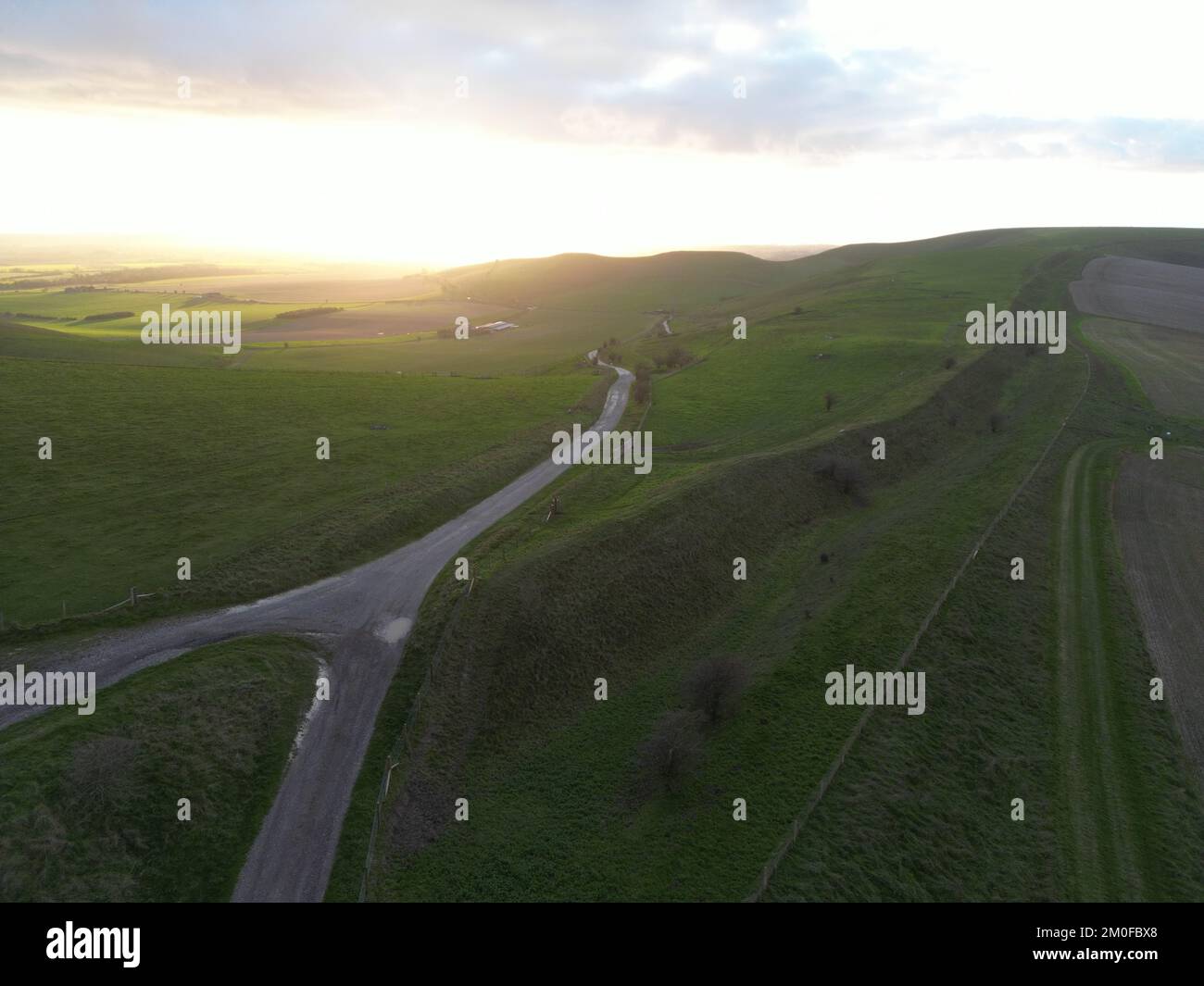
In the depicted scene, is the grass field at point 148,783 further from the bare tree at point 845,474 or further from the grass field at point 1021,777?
the bare tree at point 845,474

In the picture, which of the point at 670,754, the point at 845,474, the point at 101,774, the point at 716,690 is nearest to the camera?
the point at 101,774

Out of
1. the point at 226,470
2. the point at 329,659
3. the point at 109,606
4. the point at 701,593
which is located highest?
the point at 226,470

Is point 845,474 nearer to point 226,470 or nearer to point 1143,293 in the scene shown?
point 226,470

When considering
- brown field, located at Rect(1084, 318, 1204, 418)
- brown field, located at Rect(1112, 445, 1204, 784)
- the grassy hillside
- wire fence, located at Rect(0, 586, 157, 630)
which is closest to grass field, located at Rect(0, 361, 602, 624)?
wire fence, located at Rect(0, 586, 157, 630)

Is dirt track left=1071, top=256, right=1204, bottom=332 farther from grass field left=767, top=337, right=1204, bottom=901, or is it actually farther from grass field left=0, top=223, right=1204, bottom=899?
grass field left=767, top=337, right=1204, bottom=901

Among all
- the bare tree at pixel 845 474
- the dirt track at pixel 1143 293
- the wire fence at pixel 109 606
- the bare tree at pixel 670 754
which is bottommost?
the bare tree at pixel 670 754

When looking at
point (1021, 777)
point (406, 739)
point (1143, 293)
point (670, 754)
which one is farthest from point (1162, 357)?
point (406, 739)

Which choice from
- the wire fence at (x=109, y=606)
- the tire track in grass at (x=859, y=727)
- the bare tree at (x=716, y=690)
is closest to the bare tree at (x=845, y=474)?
the tire track in grass at (x=859, y=727)
